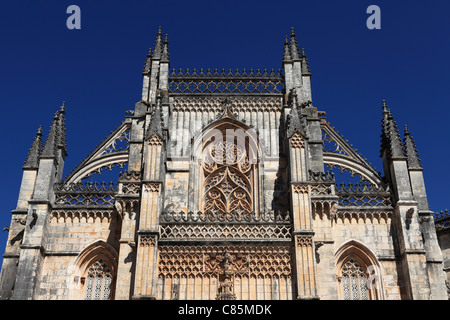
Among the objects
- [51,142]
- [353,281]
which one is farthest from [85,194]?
[353,281]

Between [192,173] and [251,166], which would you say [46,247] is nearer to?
[192,173]

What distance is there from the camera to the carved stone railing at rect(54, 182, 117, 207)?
23078mm

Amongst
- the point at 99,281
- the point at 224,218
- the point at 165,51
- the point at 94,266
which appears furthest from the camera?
the point at 165,51

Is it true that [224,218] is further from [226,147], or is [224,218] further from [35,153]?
[35,153]

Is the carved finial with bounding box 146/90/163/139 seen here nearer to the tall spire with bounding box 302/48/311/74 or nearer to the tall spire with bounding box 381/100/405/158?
the tall spire with bounding box 302/48/311/74

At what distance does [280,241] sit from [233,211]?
377cm

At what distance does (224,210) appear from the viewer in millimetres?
24000

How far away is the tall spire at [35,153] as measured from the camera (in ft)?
79.6

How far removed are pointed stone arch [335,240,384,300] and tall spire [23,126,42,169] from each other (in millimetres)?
13483

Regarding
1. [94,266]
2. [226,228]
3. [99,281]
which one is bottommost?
[99,281]

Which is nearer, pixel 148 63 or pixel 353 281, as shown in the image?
pixel 353 281

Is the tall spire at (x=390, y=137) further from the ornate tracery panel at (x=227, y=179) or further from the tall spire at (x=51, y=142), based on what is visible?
the tall spire at (x=51, y=142)

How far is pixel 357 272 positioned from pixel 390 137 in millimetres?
6049

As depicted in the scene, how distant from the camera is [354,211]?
2284 cm
